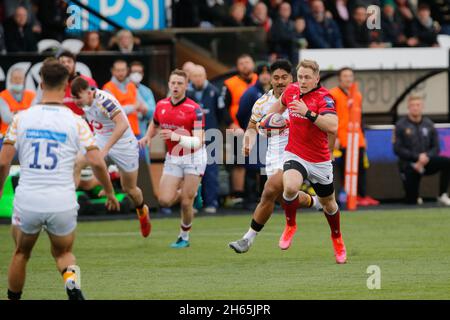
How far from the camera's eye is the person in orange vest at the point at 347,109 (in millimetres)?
21453

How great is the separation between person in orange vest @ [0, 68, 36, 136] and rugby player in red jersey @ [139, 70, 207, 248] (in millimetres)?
4750

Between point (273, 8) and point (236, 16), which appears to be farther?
point (273, 8)

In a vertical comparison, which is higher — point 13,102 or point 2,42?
point 2,42

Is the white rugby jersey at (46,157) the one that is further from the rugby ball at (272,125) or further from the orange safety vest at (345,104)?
the orange safety vest at (345,104)

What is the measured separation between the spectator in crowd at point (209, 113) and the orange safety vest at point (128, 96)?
0.95 m

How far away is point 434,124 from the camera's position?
74.8 ft

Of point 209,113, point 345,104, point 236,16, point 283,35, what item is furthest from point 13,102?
point 283,35

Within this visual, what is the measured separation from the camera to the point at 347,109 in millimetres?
21625

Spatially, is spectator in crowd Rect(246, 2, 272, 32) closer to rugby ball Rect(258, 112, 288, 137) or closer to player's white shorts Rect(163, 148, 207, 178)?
player's white shorts Rect(163, 148, 207, 178)

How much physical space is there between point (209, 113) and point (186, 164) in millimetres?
5250

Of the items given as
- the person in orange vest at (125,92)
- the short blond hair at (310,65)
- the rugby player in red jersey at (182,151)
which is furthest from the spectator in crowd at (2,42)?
the short blond hair at (310,65)

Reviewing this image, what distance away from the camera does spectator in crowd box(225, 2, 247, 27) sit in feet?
78.6

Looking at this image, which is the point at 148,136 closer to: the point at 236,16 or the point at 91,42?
the point at 91,42
